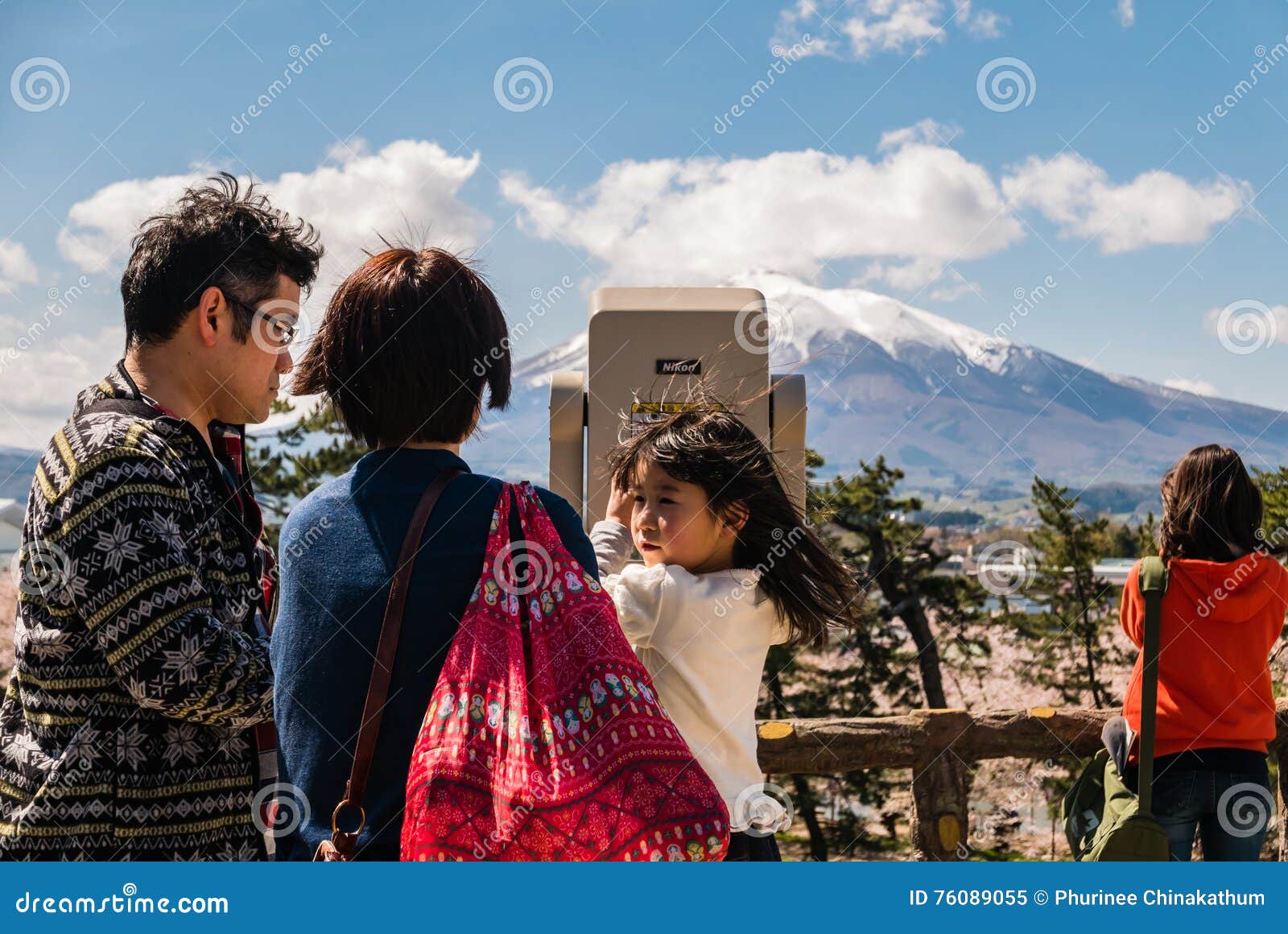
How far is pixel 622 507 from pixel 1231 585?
6.23 ft

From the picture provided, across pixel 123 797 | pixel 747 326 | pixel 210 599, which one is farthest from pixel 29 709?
pixel 747 326

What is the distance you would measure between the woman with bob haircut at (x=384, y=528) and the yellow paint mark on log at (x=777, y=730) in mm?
2551

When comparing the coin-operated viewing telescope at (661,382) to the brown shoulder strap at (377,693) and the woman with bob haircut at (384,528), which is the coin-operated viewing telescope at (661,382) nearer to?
the woman with bob haircut at (384,528)

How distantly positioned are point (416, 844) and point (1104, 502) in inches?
5294

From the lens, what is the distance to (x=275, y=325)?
187 cm

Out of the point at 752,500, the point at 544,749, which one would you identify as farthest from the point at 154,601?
the point at 752,500

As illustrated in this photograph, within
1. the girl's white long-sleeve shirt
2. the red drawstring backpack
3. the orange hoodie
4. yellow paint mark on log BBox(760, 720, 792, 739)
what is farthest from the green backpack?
the red drawstring backpack

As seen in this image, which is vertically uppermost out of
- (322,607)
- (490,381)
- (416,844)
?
(490,381)

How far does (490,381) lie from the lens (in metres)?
1.59

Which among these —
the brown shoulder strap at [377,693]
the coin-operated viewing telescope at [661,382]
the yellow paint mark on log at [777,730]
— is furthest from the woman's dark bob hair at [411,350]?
the yellow paint mark on log at [777,730]

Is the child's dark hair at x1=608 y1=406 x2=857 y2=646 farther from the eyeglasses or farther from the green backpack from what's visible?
the green backpack

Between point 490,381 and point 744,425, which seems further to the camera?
point 744,425

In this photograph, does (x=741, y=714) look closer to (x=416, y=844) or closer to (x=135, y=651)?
(x=416, y=844)

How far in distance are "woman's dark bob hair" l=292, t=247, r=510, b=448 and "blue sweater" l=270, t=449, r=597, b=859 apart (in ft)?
0.28
